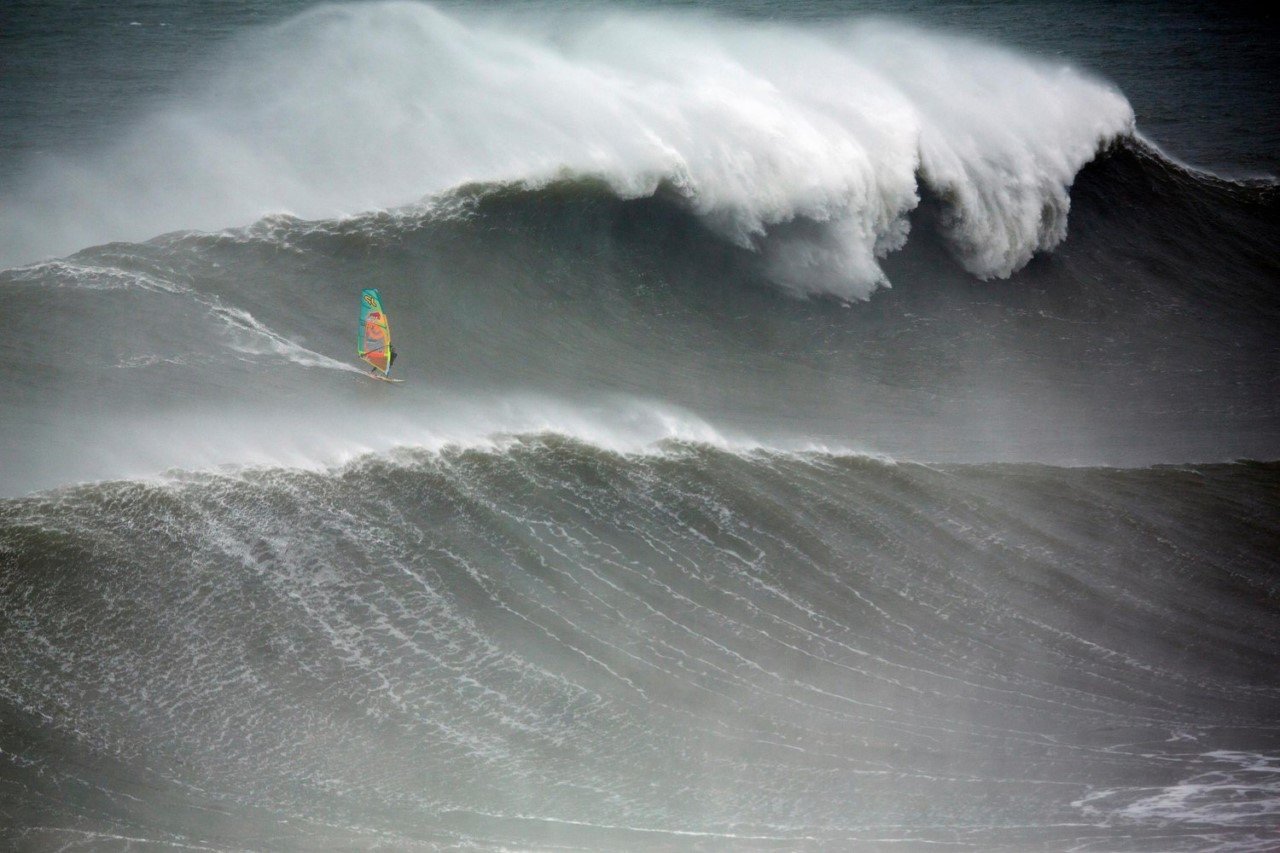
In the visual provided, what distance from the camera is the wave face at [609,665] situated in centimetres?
577

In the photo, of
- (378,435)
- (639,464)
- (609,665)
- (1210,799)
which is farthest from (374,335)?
(1210,799)

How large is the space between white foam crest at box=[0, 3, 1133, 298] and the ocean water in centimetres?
9

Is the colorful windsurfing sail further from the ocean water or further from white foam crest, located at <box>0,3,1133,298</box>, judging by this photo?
white foam crest, located at <box>0,3,1133,298</box>

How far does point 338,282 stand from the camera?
1066 cm

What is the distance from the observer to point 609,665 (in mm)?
6559

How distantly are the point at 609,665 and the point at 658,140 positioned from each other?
7.89m

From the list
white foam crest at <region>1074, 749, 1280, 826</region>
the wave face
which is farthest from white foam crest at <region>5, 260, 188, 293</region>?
white foam crest at <region>1074, 749, 1280, 826</region>

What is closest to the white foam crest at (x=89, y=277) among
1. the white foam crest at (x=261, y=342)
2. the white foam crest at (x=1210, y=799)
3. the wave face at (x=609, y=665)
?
the white foam crest at (x=261, y=342)

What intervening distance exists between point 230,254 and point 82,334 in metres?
1.96

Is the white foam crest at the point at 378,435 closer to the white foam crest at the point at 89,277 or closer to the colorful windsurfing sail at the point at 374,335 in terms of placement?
the colorful windsurfing sail at the point at 374,335

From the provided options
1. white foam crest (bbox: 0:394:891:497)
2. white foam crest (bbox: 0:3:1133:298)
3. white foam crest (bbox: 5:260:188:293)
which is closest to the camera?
white foam crest (bbox: 0:394:891:497)

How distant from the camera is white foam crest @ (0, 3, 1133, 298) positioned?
12.1 m

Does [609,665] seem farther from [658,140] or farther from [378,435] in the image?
[658,140]

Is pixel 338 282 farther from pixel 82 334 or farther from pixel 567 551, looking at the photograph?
pixel 567 551
